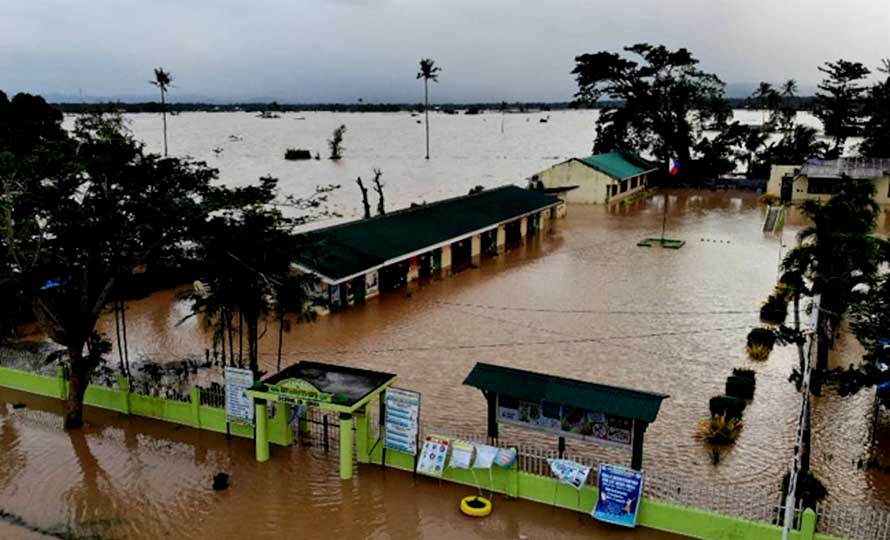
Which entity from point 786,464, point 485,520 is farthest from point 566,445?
point 786,464

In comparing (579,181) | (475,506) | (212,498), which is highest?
(579,181)

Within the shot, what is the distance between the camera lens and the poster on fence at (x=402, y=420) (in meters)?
15.4

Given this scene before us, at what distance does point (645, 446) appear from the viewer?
17203 millimetres

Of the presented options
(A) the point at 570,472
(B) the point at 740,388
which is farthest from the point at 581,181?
(A) the point at 570,472

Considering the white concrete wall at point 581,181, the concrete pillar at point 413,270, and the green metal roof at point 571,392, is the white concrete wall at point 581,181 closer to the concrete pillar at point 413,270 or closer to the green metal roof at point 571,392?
the concrete pillar at point 413,270

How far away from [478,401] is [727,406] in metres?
6.29

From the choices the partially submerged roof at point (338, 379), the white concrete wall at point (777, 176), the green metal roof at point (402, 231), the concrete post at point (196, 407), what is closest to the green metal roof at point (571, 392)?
the partially submerged roof at point (338, 379)

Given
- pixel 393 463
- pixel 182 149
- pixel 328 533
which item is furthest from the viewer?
pixel 182 149

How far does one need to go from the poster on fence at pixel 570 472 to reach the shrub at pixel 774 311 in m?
15.9

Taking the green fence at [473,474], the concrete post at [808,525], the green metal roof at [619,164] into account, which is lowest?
the green fence at [473,474]

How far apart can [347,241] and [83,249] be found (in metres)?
14.0

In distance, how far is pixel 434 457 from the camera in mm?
15312

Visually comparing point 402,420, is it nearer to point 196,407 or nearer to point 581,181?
point 196,407

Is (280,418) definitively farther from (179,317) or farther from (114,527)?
(179,317)
